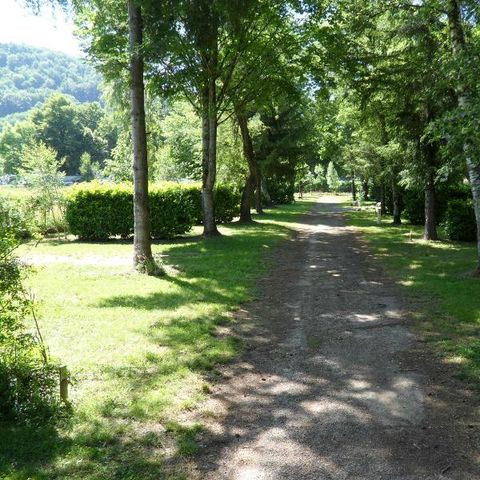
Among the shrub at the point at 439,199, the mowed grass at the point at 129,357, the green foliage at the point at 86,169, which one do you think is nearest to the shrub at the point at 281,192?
the shrub at the point at 439,199

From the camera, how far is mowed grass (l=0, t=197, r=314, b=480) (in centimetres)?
407

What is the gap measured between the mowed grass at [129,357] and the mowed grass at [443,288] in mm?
3105

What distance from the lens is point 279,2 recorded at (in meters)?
17.0

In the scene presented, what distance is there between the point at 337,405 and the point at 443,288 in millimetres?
5985

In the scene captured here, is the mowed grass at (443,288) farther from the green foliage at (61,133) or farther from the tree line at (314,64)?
the green foliage at (61,133)

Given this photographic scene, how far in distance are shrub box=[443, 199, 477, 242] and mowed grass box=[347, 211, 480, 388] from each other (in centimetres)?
78

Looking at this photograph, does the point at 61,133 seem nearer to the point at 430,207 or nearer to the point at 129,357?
the point at 430,207

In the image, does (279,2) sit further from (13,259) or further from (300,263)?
(13,259)

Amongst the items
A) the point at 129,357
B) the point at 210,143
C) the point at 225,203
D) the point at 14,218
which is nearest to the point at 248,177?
the point at 225,203

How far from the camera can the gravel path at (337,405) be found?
4055 mm

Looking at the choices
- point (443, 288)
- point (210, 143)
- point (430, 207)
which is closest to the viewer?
point (443, 288)

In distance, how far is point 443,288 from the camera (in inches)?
398

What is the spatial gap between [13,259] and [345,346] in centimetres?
462

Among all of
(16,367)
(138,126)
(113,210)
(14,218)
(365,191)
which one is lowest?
(16,367)
